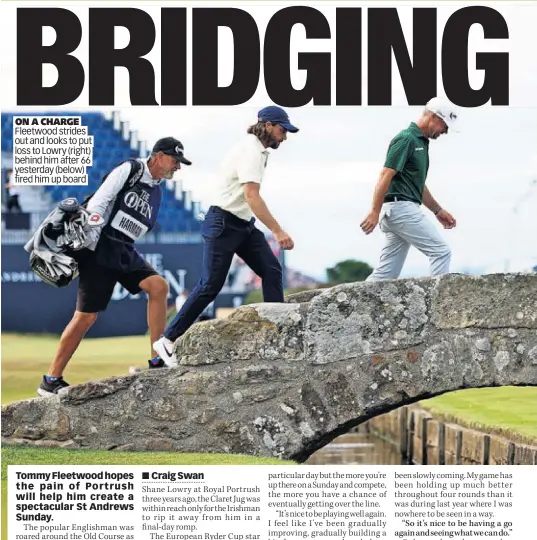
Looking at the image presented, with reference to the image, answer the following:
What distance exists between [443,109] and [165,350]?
2920mm

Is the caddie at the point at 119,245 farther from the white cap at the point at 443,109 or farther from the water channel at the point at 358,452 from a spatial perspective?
the water channel at the point at 358,452

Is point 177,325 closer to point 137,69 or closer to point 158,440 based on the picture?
point 158,440

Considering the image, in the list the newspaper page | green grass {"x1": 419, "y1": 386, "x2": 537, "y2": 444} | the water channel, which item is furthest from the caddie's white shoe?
the water channel

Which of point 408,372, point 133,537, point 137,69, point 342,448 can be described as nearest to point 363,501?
point 408,372

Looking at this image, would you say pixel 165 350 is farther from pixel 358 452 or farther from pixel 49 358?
pixel 358 452

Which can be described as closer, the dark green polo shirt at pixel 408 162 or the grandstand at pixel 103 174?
the dark green polo shirt at pixel 408 162

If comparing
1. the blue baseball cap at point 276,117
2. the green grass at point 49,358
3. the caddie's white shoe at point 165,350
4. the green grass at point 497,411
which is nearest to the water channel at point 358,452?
the green grass at point 497,411

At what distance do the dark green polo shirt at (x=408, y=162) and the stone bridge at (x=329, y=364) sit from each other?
0.80 m

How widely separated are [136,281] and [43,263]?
75cm

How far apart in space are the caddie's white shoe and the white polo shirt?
1153 millimetres

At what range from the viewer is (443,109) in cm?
1058

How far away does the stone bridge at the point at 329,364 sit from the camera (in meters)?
10.2

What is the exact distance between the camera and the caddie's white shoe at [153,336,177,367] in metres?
10.4

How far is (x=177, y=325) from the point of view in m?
10.5
